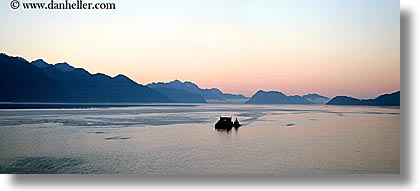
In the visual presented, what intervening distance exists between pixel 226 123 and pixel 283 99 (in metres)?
0.53

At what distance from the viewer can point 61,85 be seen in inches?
156

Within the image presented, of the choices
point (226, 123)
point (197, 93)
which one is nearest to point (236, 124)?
point (226, 123)

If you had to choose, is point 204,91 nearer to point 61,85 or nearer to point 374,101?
point 61,85

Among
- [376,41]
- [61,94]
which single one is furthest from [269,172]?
[61,94]

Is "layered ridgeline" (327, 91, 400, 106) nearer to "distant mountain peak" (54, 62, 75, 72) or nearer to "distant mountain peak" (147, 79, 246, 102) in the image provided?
"distant mountain peak" (147, 79, 246, 102)

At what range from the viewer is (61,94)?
4.05m

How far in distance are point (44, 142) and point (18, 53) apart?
733mm

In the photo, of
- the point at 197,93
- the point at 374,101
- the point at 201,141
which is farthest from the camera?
the point at 197,93

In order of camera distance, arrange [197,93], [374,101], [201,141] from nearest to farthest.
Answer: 1. [374,101]
2. [201,141]
3. [197,93]

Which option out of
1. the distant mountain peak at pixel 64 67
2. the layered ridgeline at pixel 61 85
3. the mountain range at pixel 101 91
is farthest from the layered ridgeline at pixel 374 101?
the distant mountain peak at pixel 64 67

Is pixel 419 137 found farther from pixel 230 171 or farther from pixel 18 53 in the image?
pixel 18 53

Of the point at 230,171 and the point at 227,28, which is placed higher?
the point at 227,28

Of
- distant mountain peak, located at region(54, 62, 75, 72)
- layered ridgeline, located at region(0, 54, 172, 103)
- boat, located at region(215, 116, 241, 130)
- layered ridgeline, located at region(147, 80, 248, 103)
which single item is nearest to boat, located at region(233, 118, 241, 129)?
boat, located at region(215, 116, 241, 130)

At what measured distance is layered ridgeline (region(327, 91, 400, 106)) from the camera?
3614 millimetres
